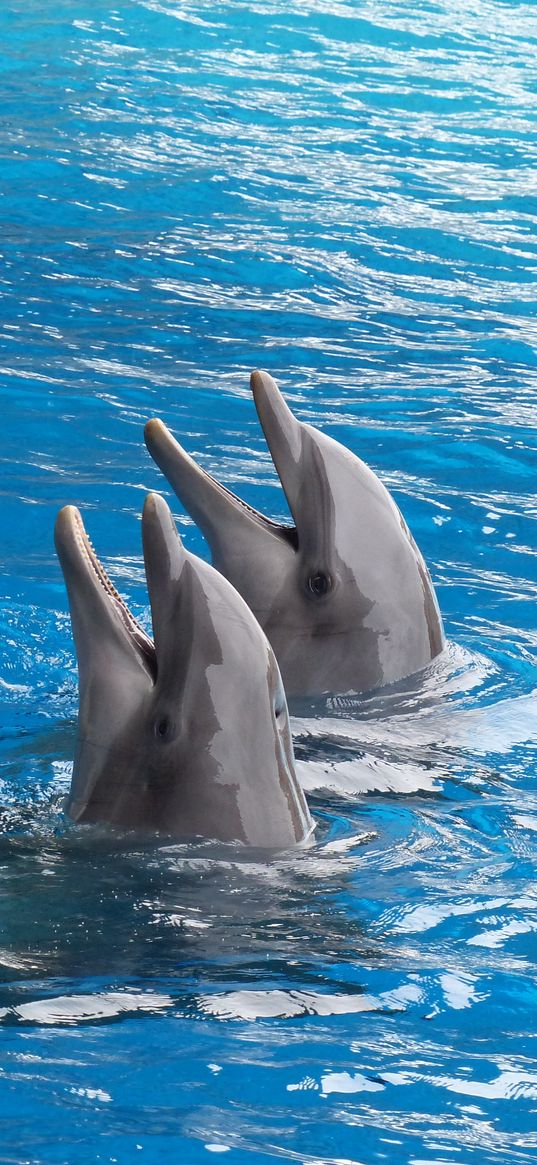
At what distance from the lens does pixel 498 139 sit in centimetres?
1867

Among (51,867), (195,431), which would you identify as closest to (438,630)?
(51,867)

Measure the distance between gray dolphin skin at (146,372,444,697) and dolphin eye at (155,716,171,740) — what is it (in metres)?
1.31

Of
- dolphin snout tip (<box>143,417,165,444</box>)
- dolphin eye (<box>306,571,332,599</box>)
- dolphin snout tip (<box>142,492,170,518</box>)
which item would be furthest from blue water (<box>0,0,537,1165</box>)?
dolphin snout tip (<box>143,417,165,444</box>)

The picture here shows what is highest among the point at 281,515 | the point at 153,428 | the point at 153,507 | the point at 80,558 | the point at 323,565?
the point at 153,428

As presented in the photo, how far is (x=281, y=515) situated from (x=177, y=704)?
14.5 ft

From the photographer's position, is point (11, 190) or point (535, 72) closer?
point (11, 190)

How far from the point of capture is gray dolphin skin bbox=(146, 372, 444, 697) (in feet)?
18.0

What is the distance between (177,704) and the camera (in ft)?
13.7

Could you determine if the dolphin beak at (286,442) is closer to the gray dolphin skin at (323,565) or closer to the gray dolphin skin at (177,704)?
the gray dolphin skin at (323,565)

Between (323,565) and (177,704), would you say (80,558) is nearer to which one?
(177,704)

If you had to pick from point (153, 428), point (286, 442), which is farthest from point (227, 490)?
point (153, 428)

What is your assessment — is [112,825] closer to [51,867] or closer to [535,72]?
[51,867]

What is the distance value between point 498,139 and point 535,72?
4.77 m

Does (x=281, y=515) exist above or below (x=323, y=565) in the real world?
below
